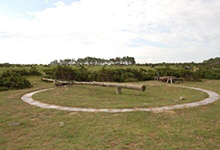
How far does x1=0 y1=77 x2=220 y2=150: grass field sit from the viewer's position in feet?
10.1

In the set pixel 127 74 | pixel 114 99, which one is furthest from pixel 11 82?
pixel 127 74

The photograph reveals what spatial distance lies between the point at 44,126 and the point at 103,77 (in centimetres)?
1277

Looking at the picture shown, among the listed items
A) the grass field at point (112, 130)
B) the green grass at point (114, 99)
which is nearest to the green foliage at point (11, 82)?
the green grass at point (114, 99)

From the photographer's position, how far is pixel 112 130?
3.71 metres

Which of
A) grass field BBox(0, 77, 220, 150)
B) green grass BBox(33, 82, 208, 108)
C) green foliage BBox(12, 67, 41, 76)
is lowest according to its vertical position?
grass field BBox(0, 77, 220, 150)

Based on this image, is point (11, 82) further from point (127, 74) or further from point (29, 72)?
point (127, 74)

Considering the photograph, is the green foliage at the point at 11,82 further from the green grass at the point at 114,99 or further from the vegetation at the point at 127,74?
the green grass at the point at 114,99

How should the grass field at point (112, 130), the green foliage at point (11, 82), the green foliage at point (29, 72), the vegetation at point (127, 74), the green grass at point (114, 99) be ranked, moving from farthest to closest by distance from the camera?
1. the green foliage at point (29, 72)
2. the vegetation at point (127, 74)
3. the green foliage at point (11, 82)
4. the green grass at point (114, 99)
5. the grass field at point (112, 130)

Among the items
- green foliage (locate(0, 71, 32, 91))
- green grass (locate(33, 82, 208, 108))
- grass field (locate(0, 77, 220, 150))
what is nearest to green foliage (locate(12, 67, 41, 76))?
green foliage (locate(0, 71, 32, 91))

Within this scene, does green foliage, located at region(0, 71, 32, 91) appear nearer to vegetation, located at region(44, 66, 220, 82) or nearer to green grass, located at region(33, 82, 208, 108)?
vegetation, located at region(44, 66, 220, 82)

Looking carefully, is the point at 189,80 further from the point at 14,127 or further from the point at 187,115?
the point at 14,127

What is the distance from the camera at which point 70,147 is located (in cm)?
301

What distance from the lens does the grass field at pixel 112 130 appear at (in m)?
3.08

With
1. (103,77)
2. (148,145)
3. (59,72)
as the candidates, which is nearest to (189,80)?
(103,77)
